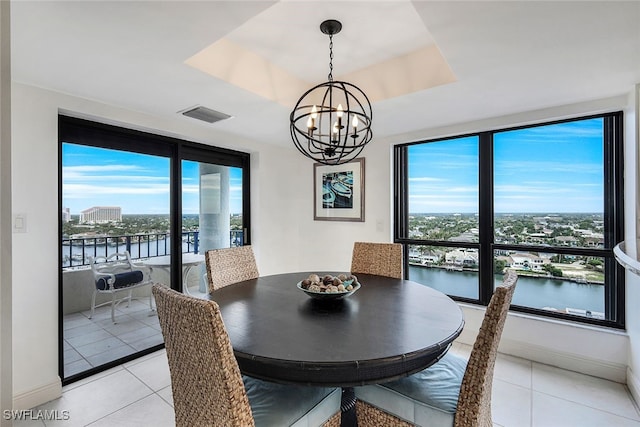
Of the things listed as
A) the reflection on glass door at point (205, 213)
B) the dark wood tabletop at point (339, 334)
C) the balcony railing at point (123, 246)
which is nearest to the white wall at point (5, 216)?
the dark wood tabletop at point (339, 334)

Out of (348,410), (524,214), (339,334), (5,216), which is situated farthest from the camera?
(524,214)

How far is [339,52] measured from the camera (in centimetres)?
227

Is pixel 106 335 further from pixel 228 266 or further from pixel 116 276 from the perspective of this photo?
pixel 228 266

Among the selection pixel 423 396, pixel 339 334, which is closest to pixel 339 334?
pixel 339 334

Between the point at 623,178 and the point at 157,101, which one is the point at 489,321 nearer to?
the point at 623,178

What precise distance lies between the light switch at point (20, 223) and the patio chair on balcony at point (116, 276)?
612 mm

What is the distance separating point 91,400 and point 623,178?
4.51 m

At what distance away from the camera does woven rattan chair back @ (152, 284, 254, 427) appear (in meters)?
0.98

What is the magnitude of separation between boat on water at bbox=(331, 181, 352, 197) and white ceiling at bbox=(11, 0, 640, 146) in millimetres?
1191

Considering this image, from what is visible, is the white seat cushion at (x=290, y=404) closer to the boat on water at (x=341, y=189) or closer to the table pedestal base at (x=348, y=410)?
the table pedestal base at (x=348, y=410)

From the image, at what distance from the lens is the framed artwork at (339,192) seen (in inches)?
153

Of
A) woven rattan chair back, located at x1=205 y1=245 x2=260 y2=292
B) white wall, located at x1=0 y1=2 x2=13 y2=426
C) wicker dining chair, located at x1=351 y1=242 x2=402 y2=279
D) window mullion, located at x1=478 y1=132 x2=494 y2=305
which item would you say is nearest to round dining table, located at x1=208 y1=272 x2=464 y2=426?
woven rattan chair back, located at x1=205 y1=245 x2=260 y2=292

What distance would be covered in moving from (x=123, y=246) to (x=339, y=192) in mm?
2540

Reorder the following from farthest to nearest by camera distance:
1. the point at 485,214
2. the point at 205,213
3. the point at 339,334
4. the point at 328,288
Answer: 1. the point at 205,213
2. the point at 485,214
3. the point at 328,288
4. the point at 339,334
